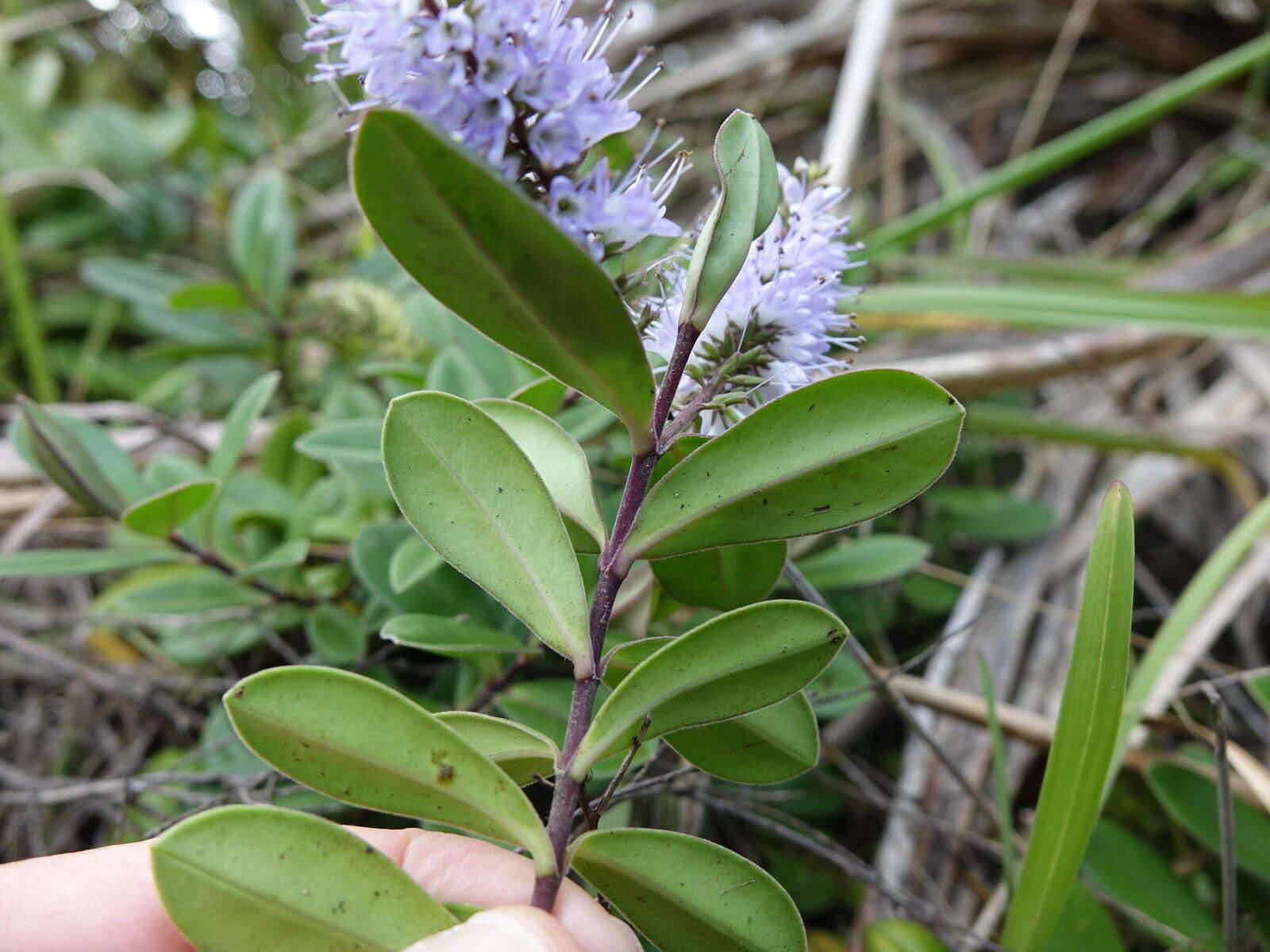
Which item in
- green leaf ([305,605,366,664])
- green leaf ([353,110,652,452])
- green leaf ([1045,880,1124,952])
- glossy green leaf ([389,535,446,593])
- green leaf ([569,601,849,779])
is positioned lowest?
green leaf ([1045,880,1124,952])

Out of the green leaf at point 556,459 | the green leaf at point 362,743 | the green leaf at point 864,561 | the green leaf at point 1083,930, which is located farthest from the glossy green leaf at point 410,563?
the green leaf at point 1083,930

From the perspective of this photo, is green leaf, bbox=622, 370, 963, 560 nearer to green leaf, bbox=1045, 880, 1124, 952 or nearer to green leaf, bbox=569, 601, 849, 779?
green leaf, bbox=569, 601, 849, 779

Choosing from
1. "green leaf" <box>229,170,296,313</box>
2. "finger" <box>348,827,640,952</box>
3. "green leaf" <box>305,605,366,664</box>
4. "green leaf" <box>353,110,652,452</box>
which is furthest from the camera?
"green leaf" <box>229,170,296,313</box>

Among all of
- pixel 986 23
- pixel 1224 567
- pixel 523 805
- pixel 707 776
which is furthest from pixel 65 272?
pixel 986 23

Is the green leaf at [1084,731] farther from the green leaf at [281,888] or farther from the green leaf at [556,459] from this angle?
the green leaf at [281,888]

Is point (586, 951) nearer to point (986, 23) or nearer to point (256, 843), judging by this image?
point (256, 843)

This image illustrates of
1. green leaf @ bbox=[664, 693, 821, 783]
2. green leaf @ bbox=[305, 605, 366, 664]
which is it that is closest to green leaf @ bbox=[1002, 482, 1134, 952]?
green leaf @ bbox=[664, 693, 821, 783]

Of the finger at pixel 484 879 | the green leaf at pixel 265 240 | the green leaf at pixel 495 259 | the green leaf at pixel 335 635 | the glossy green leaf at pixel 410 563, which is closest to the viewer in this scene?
the green leaf at pixel 495 259
